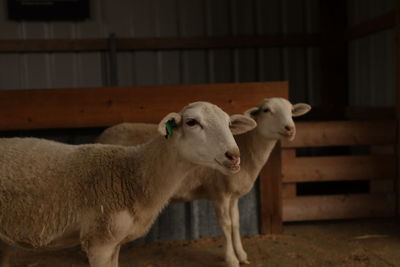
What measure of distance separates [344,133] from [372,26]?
1806 millimetres

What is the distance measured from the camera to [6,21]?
21.0ft

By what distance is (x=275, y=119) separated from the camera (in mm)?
3855

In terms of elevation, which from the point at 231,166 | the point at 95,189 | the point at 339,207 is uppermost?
the point at 231,166

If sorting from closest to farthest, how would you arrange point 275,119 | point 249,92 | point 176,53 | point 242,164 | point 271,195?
point 275,119, point 242,164, point 249,92, point 271,195, point 176,53

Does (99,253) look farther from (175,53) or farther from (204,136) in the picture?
(175,53)

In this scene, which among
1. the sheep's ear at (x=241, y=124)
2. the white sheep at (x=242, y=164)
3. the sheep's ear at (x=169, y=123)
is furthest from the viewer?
the white sheep at (x=242, y=164)

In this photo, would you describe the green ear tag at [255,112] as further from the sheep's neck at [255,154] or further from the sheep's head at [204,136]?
the sheep's head at [204,136]

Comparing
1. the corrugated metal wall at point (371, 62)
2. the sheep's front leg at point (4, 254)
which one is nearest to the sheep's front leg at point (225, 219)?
the sheep's front leg at point (4, 254)

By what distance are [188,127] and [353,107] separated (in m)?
4.90

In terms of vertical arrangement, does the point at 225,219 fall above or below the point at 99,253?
below

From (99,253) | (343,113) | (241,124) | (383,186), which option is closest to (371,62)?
(343,113)

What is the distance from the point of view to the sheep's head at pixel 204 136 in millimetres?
2324

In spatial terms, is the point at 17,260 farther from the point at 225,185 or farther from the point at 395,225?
the point at 395,225

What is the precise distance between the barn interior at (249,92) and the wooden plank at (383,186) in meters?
0.02
